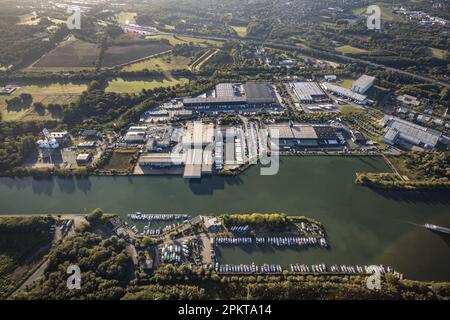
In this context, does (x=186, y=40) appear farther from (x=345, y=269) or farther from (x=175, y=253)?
(x=345, y=269)

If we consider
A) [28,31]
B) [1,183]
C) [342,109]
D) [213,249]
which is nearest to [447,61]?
[342,109]

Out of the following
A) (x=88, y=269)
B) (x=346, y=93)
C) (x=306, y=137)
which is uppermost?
(x=346, y=93)

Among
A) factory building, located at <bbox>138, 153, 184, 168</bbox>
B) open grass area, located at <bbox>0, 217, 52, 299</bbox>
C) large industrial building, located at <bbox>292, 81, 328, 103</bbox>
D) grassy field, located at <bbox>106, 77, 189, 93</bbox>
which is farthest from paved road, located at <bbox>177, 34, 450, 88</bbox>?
open grass area, located at <bbox>0, 217, 52, 299</bbox>

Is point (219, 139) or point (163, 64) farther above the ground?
point (163, 64)

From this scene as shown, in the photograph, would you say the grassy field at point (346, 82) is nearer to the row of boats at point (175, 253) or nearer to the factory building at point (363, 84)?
the factory building at point (363, 84)

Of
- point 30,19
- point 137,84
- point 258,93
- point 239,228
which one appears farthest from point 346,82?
point 30,19

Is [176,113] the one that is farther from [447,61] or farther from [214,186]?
[447,61]

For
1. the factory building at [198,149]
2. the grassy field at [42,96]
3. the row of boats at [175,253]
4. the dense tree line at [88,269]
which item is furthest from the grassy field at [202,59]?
the dense tree line at [88,269]
